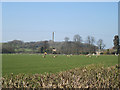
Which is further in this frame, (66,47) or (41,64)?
(66,47)

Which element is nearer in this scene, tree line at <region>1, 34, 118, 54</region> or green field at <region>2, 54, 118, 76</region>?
green field at <region>2, 54, 118, 76</region>

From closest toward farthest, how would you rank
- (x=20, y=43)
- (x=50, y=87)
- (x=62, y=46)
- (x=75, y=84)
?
(x=50, y=87) < (x=75, y=84) < (x=62, y=46) < (x=20, y=43)

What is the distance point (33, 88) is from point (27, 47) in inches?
3706

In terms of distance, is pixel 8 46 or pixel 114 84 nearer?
pixel 114 84

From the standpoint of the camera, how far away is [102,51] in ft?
270

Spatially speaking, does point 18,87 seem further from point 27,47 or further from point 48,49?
point 27,47

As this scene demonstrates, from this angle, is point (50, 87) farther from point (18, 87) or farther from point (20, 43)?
point (20, 43)

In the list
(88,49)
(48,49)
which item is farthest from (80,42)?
(48,49)

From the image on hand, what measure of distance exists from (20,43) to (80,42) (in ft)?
95.4

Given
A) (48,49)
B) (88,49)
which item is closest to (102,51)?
(88,49)

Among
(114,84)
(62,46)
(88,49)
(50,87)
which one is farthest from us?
(62,46)

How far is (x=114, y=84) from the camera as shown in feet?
17.5

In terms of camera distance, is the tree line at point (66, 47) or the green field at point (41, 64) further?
the tree line at point (66, 47)

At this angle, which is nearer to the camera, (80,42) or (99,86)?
(99,86)
